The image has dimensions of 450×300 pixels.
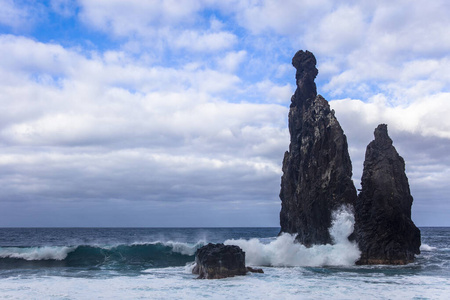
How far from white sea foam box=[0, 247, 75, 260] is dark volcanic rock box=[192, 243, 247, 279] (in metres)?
20.1

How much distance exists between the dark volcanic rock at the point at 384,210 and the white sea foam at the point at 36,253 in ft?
89.3

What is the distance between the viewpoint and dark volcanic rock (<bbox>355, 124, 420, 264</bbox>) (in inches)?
1220

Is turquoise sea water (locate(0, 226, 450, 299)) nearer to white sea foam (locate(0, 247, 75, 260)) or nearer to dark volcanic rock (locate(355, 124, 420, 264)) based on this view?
white sea foam (locate(0, 247, 75, 260))

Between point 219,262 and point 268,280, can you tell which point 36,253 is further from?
point 268,280

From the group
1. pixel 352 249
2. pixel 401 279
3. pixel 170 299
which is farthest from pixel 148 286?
pixel 352 249

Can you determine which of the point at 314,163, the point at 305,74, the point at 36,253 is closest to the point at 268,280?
the point at 314,163

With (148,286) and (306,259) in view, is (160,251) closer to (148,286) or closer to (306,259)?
(306,259)

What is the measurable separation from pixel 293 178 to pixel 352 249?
15935 millimetres

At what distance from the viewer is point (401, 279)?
22.7m

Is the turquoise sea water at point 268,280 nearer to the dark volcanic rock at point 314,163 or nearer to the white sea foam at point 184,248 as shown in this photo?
the dark volcanic rock at point 314,163

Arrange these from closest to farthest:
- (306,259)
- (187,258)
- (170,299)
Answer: (170,299)
(306,259)
(187,258)

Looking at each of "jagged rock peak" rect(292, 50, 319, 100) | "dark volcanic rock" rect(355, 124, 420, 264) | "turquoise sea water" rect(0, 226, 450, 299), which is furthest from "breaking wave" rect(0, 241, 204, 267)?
"jagged rock peak" rect(292, 50, 319, 100)

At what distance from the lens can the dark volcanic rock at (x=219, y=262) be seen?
932 inches

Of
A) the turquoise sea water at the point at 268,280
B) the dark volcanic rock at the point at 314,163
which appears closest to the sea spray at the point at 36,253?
the turquoise sea water at the point at 268,280
